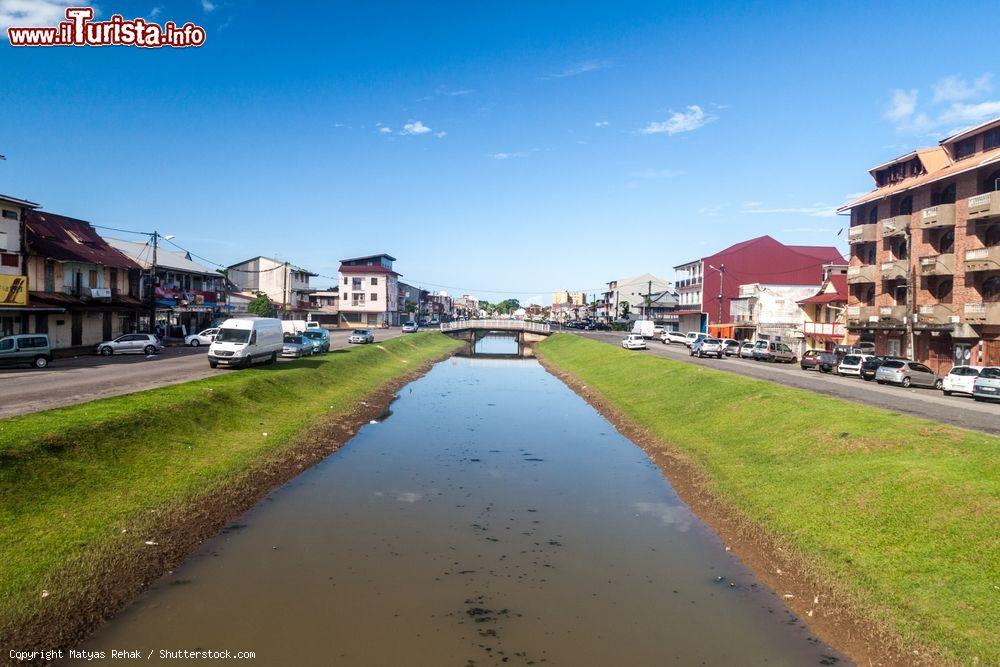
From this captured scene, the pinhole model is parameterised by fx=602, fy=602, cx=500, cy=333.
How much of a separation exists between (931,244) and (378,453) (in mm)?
48876

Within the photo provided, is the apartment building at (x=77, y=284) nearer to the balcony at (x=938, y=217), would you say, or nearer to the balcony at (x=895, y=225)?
the balcony at (x=938, y=217)

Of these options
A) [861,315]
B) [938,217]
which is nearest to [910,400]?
[938,217]

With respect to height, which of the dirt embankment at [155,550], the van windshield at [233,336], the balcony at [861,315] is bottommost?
the dirt embankment at [155,550]

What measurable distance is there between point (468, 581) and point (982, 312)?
46.4 m

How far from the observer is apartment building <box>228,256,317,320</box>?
113 m

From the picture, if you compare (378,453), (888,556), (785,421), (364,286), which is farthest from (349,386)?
(364,286)

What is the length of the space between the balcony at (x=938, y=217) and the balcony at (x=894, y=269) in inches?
192

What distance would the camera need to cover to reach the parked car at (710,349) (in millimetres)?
63812

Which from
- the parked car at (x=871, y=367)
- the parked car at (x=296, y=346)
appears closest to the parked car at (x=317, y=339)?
the parked car at (x=296, y=346)

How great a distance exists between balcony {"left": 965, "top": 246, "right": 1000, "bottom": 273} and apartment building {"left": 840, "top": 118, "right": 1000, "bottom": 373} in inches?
2.7

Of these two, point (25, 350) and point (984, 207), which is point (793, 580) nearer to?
point (25, 350)

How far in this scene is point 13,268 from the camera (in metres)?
44.2

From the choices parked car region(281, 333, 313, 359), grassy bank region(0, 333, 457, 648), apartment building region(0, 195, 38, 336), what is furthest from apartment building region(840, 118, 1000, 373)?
apartment building region(0, 195, 38, 336)

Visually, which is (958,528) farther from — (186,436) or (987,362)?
(987,362)
